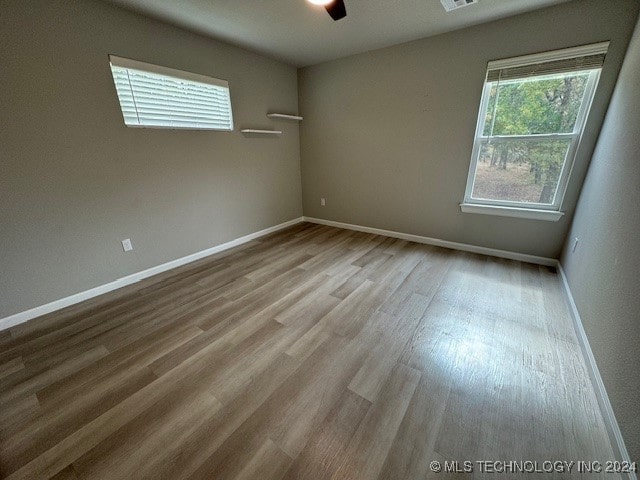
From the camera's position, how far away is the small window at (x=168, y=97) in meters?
2.24

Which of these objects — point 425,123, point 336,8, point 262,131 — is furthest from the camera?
point 262,131

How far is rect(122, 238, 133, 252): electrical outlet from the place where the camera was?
7.98 feet

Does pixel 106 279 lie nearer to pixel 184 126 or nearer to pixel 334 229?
pixel 184 126

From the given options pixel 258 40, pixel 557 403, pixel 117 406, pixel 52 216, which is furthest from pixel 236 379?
pixel 258 40

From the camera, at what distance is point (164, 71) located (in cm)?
242

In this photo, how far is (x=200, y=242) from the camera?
3.08 meters

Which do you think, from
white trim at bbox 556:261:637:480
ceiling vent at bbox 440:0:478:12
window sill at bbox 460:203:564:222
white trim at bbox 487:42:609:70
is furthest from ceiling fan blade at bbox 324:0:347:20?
white trim at bbox 556:261:637:480

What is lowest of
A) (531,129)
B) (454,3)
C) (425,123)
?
(531,129)

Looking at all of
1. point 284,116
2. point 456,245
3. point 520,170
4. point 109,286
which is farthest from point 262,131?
point 520,170

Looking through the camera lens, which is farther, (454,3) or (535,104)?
(535,104)

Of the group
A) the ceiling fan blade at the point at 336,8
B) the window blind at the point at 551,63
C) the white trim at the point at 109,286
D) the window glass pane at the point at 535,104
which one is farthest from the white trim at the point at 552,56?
the white trim at the point at 109,286

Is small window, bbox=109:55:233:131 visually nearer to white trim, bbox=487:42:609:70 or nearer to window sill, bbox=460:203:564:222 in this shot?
white trim, bbox=487:42:609:70

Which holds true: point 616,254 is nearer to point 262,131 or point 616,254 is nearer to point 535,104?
point 535,104

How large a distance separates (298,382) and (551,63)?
3.44m
